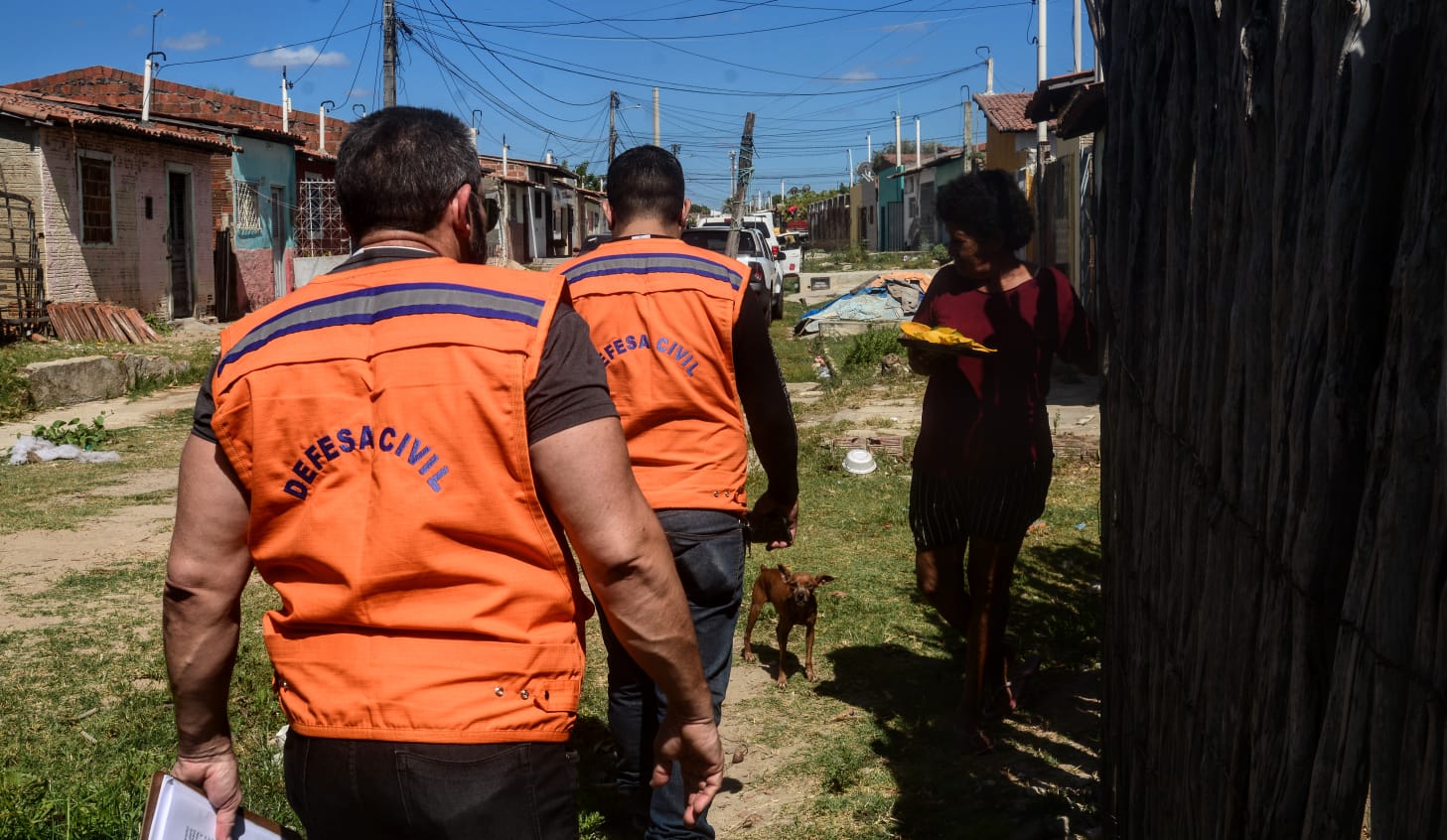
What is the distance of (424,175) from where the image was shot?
2.23 metres

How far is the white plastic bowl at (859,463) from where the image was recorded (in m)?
9.82

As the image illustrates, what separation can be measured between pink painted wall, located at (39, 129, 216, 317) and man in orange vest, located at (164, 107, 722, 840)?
20.0 metres

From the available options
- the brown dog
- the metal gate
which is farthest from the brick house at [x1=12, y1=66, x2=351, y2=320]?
the brown dog

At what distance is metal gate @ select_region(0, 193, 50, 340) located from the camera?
18.5m

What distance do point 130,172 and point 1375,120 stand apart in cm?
2363

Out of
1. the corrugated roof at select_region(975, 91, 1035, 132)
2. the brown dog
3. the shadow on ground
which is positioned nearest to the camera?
the shadow on ground

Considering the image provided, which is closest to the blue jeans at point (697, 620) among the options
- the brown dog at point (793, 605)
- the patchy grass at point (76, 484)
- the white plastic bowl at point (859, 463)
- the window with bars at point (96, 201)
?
the brown dog at point (793, 605)

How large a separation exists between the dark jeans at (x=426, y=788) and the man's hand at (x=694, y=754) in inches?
12.8

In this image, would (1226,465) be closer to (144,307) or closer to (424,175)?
(424,175)

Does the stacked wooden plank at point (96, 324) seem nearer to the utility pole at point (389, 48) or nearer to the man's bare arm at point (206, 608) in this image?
the utility pole at point (389, 48)

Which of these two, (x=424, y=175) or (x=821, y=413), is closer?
(x=424, y=175)

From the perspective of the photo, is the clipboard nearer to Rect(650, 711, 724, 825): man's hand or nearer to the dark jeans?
the dark jeans

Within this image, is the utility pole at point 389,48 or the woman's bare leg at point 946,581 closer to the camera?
the woman's bare leg at point 946,581

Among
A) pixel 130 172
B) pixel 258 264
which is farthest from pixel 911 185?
pixel 130 172
